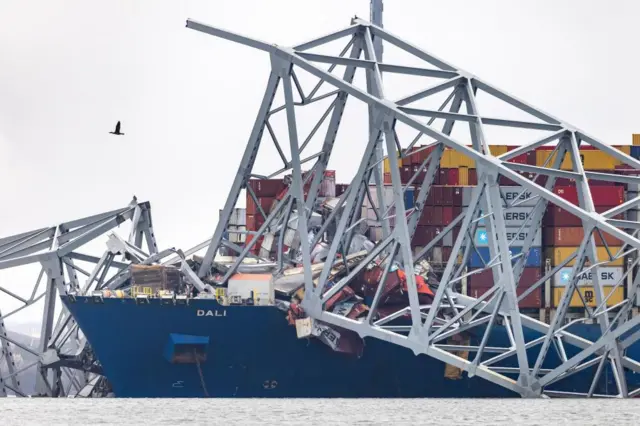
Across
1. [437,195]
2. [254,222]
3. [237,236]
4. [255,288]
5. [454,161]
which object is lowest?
[255,288]

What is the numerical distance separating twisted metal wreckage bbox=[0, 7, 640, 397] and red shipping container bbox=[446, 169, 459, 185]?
4.90 m

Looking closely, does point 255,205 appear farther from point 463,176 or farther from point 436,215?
point 463,176

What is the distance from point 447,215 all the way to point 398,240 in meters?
12.7

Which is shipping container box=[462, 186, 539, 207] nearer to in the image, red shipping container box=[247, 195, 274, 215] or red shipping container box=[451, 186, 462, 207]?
red shipping container box=[451, 186, 462, 207]

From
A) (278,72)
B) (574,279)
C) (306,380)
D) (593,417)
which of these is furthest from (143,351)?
(593,417)

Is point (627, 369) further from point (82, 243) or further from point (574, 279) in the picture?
point (82, 243)

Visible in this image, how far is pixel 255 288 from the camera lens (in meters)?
80.0

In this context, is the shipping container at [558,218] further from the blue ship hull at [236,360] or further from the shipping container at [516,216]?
Result: the blue ship hull at [236,360]

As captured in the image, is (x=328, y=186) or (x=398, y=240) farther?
(x=328, y=186)

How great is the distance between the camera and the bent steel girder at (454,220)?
7269cm

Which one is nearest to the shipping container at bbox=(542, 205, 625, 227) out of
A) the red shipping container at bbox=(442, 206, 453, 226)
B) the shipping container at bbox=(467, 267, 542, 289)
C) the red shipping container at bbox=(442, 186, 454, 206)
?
the shipping container at bbox=(467, 267, 542, 289)

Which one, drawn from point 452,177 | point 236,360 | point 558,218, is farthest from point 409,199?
point 236,360

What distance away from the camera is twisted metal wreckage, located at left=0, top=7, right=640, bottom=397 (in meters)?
72.9

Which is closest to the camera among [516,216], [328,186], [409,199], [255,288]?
[255,288]
